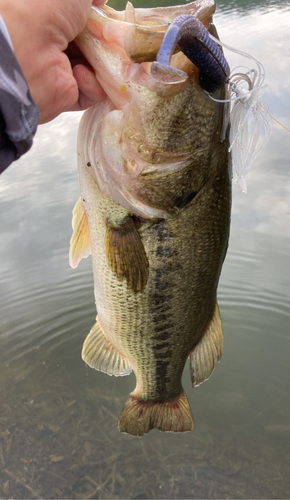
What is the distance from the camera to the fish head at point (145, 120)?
1.00m

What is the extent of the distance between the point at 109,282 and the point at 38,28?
0.94 m

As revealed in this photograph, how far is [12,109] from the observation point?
30.5 inches

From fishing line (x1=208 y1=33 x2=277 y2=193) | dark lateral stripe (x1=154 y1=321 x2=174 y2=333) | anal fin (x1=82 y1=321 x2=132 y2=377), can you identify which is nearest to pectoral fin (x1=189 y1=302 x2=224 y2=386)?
dark lateral stripe (x1=154 y1=321 x2=174 y2=333)

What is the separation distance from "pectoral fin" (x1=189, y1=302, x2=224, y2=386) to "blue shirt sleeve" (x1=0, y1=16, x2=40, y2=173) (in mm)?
1318

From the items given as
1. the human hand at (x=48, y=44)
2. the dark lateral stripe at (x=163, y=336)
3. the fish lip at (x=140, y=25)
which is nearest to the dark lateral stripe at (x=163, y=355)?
the dark lateral stripe at (x=163, y=336)

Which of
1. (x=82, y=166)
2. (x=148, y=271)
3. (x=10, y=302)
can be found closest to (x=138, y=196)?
(x=82, y=166)

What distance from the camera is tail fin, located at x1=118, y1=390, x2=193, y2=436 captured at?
6.75ft

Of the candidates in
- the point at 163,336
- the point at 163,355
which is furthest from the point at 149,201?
the point at 163,355

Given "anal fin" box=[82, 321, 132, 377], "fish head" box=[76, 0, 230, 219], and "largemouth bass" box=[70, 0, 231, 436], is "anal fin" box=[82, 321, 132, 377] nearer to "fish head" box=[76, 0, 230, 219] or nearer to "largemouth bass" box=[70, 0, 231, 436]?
"largemouth bass" box=[70, 0, 231, 436]

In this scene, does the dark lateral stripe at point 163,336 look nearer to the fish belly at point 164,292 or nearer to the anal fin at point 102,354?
the fish belly at point 164,292

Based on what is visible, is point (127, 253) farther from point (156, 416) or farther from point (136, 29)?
point (156, 416)

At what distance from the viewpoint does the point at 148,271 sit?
57.6 inches

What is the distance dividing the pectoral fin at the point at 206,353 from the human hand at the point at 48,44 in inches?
49.3

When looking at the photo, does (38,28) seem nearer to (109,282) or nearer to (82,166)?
(82,166)
